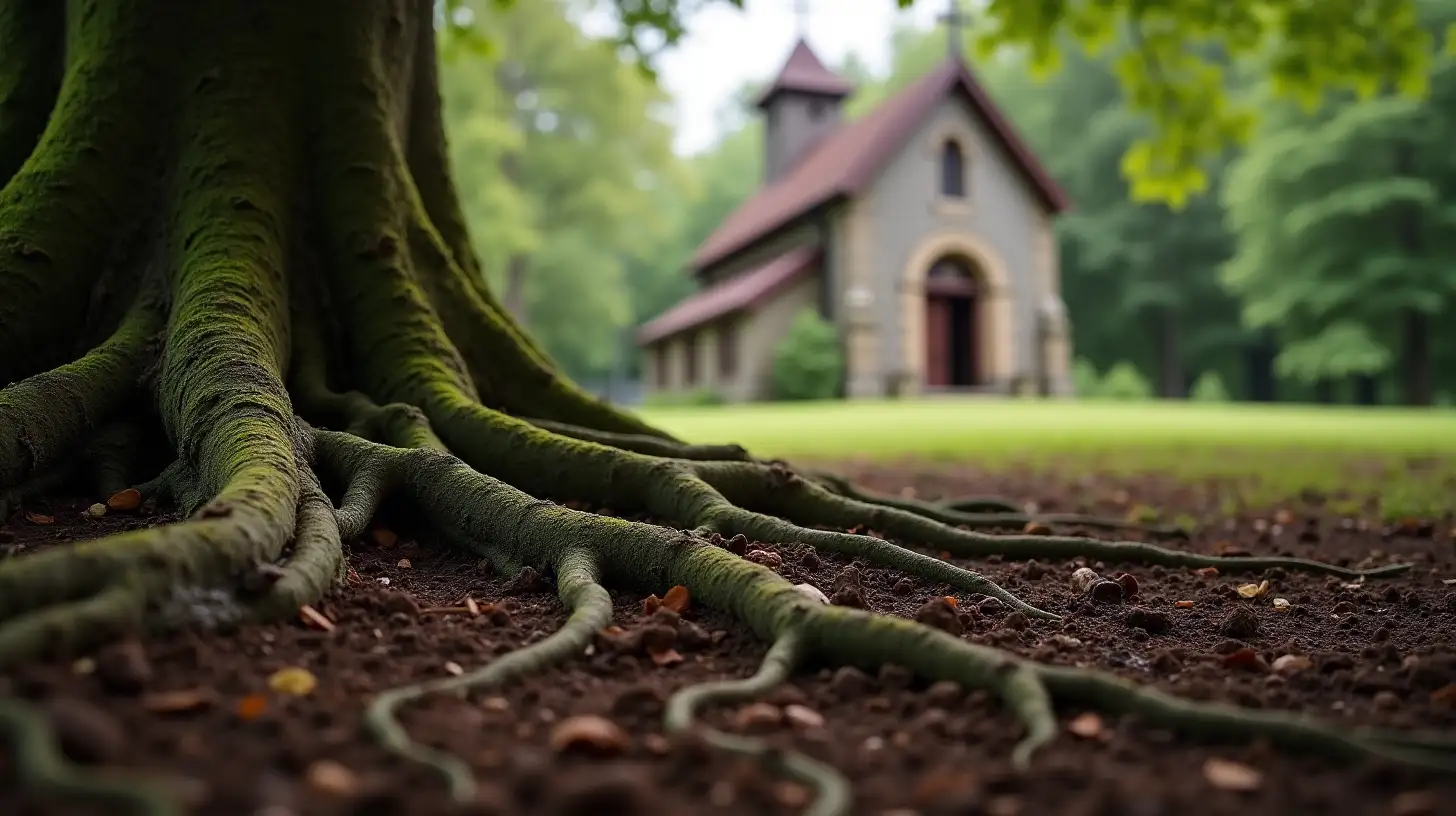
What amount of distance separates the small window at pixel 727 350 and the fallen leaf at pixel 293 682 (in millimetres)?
25046

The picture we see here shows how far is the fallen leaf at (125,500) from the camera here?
3025mm

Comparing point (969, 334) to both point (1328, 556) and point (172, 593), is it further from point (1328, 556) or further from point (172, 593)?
point (172, 593)

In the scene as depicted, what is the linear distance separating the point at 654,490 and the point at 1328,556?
10.7ft

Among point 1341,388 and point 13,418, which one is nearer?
point 13,418

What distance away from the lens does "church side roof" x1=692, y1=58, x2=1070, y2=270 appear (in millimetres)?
25438

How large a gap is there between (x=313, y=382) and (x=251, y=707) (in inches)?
88.4

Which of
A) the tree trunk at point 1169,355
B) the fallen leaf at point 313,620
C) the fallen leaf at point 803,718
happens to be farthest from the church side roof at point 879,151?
the fallen leaf at point 803,718

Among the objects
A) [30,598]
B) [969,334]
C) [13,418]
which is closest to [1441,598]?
[30,598]

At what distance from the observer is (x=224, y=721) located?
5.61 feet

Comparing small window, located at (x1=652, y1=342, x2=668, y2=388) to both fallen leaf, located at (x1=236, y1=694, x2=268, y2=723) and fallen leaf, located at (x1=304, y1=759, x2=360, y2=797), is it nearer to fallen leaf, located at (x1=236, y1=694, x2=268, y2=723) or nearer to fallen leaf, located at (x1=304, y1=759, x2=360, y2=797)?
fallen leaf, located at (x1=236, y1=694, x2=268, y2=723)

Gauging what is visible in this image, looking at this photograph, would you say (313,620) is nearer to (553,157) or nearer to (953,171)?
(953,171)

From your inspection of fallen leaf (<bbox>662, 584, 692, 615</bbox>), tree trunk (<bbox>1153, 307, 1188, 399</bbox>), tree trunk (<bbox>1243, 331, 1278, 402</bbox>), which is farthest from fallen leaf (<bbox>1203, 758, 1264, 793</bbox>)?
tree trunk (<bbox>1243, 331, 1278, 402</bbox>)

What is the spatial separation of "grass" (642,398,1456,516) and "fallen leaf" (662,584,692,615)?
541cm

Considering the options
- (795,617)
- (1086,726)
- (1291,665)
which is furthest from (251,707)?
(1291,665)
